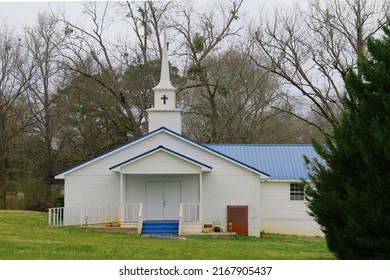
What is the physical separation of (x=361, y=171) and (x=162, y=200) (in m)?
16.7

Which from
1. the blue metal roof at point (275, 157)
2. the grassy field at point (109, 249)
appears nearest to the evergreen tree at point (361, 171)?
the grassy field at point (109, 249)

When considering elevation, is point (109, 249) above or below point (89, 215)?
below

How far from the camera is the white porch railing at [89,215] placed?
2742 cm

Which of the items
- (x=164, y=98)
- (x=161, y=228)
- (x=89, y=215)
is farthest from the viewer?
(x=164, y=98)

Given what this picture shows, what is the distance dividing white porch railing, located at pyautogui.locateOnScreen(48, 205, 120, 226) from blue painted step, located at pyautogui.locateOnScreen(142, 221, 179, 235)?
8.12ft

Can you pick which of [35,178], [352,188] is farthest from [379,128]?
[35,178]

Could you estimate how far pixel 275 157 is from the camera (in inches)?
1255

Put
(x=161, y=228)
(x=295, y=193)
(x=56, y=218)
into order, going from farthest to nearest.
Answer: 1. (x=295, y=193)
2. (x=56, y=218)
3. (x=161, y=228)

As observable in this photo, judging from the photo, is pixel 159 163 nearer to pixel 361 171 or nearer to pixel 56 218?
pixel 56 218

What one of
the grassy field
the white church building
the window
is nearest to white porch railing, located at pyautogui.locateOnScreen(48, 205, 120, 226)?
the white church building

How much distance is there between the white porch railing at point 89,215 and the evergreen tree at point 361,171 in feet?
52.4

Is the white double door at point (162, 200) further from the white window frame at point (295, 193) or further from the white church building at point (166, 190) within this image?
the white window frame at point (295, 193)

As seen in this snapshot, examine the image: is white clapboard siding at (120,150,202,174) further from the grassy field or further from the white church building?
the grassy field

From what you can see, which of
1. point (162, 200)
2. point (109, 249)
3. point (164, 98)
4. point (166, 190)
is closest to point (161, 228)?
point (162, 200)
